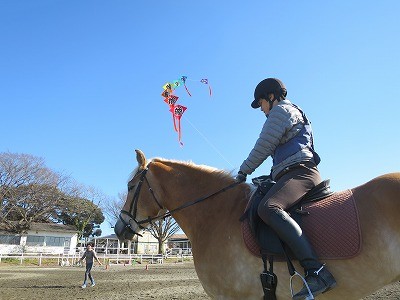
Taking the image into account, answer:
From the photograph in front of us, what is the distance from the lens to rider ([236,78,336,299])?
10.2 feet

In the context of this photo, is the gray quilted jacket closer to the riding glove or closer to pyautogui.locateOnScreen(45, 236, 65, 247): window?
the riding glove

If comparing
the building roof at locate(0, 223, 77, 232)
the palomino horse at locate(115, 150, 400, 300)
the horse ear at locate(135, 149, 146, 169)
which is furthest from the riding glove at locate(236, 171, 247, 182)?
the building roof at locate(0, 223, 77, 232)

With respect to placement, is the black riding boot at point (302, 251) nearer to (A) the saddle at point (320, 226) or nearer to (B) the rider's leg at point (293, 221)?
(B) the rider's leg at point (293, 221)

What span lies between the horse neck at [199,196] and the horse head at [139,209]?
16 centimetres

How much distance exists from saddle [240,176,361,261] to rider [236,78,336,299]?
0.13m

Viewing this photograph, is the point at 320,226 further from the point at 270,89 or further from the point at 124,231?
the point at 124,231

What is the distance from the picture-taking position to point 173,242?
93062 mm

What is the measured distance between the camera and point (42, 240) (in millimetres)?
53969

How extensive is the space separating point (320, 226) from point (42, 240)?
193ft

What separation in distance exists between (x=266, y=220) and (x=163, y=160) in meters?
1.96

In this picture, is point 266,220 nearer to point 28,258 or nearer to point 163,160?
point 163,160

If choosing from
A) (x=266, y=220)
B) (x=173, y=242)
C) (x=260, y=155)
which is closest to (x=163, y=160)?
(x=260, y=155)

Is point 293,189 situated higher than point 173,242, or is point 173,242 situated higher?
point 173,242

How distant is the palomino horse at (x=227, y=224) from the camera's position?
3094 millimetres
